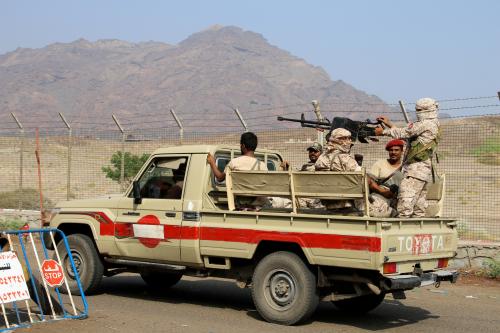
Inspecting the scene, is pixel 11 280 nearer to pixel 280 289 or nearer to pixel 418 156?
pixel 280 289

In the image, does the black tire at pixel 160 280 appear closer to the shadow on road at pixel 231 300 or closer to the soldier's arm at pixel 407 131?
the shadow on road at pixel 231 300

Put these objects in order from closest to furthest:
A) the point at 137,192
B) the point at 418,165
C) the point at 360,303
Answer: the point at 418,165 < the point at 360,303 < the point at 137,192

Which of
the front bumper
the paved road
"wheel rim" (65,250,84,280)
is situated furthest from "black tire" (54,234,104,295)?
the front bumper

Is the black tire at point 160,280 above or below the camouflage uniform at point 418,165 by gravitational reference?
below

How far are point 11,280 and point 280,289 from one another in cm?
302

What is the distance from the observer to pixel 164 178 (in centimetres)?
1082

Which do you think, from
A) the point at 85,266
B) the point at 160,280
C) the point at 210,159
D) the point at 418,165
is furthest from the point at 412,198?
the point at 85,266

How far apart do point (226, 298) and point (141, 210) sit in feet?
6.13

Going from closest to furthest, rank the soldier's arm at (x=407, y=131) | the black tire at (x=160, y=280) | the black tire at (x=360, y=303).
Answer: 1. the soldier's arm at (x=407, y=131)
2. the black tire at (x=360, y=303)
3. the black tire at (x=160, y=280)

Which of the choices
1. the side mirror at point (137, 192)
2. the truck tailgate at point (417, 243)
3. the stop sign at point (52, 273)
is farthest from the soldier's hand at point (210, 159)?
the truck tailgate at point (417, 243)

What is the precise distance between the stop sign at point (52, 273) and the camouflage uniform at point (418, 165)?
4.05 m

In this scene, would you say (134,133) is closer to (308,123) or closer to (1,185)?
(308,123)

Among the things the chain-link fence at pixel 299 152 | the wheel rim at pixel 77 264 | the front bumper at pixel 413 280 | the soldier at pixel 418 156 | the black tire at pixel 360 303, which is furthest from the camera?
the chain-link fence at pixel 299 152

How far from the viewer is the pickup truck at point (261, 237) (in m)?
8.84
